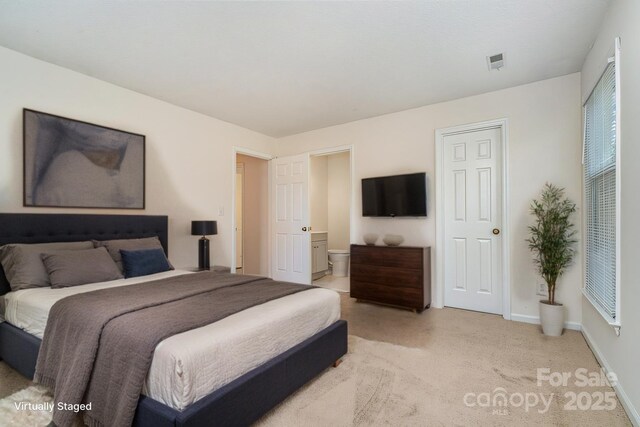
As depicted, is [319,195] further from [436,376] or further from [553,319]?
[436,376]

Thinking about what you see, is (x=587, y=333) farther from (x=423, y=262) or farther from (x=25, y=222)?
(x=25, y=222)

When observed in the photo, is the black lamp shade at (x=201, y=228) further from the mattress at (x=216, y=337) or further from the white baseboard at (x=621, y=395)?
the white baseboard at (x=621, y=395)

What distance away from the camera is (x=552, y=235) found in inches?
119

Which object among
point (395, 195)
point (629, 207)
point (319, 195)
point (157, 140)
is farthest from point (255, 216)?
point (629, 207)

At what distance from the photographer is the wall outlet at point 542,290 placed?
3260 millimetres

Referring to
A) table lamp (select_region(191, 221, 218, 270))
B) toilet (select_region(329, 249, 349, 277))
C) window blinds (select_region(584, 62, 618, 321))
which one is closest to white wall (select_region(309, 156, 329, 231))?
toilet (select_region(329, 249, 349, 277))

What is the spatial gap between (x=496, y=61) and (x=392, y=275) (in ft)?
8.38

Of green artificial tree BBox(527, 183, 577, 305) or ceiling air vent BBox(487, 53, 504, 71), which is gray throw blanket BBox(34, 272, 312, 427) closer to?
green artificial tree BBox(527, 183, 577, 305)

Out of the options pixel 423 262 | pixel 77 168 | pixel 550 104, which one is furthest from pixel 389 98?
pixel 77 168

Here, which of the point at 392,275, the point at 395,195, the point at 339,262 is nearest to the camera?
the point at 392,275

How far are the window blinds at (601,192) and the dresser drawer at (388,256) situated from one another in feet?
5.14

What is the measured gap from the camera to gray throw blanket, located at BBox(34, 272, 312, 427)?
55.3 inches

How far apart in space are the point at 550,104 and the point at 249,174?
15.3ft

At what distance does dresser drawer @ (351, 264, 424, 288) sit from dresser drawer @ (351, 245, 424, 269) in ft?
0.18
